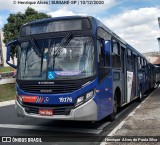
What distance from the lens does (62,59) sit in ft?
28.2

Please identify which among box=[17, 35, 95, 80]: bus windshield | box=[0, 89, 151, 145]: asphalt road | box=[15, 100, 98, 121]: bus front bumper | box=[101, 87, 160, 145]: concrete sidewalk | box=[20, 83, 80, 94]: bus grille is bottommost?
box=[0, 89, 151, 145]: asphalt road

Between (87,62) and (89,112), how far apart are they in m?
1.29

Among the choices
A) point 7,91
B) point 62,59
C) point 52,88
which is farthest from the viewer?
point 7,91

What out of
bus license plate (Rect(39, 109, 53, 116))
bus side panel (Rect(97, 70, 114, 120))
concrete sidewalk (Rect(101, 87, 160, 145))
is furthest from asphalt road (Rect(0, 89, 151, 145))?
bus license plate (Rect(39, 109, 53, 116))

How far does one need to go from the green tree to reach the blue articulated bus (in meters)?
29.6

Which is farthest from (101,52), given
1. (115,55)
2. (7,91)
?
(7,91)

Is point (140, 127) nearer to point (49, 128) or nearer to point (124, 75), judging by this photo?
point (49, 128)

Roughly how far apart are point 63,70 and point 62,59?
0.30 m

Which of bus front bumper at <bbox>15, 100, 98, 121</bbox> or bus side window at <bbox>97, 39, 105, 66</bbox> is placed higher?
bus side window at <bbox>97, 39, 105, 66</bbox>

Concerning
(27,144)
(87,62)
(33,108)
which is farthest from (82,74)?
(27,144)

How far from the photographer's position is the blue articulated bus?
8.37 m

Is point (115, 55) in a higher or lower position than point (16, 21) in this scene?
lower

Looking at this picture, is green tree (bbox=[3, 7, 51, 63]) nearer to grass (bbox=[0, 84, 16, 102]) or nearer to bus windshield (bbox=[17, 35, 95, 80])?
grass (bbox=[0, 84, 16, 102])

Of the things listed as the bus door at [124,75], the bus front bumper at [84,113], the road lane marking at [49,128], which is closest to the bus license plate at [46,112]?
the bus front bumper at [84,113]
